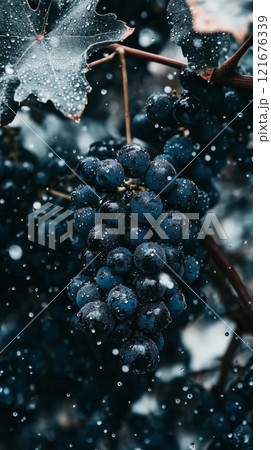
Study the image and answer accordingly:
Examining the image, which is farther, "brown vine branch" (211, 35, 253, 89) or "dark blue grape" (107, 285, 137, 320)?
"brown vine branch" (211, 35, 253, 89)

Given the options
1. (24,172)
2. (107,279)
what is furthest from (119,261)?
(24,172)

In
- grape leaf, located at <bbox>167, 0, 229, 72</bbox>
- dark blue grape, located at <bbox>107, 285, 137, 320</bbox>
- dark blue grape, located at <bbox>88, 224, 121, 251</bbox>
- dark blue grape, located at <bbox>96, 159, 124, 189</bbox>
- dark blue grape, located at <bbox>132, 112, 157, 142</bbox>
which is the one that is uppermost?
grape leaf, located at <bbox>167, 0, 229, 72</bbox>

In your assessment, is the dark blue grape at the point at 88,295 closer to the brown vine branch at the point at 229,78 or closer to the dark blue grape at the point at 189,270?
the dark blue grape at the point at 189,270

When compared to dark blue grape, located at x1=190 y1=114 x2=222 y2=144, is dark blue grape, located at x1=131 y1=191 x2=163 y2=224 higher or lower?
lower

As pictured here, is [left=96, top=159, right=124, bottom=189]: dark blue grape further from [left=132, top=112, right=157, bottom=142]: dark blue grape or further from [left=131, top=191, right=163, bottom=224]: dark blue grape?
[left=132, top=112, right=157, bottom=142]: dark blue grape

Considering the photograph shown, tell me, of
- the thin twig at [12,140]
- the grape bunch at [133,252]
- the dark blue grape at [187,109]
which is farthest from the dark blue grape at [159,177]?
the thin twig at [12,140]

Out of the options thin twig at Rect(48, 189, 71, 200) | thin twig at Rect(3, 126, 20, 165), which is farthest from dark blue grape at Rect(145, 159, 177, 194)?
thin twig at Rect(3, 126, 20, 165)
